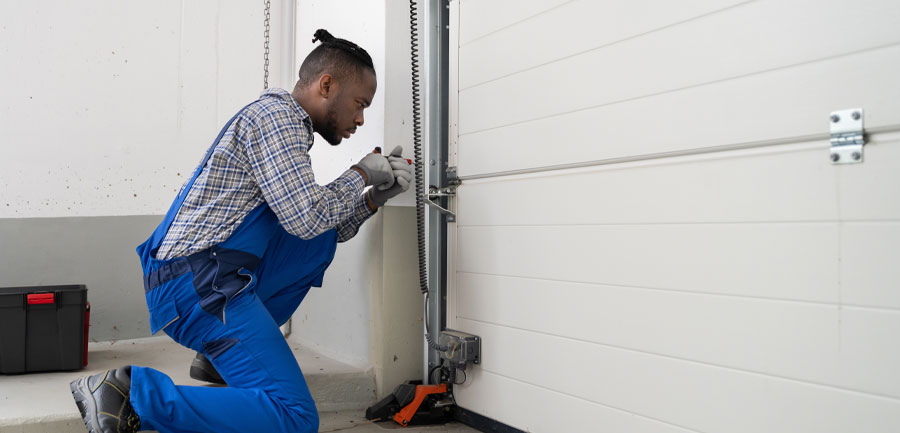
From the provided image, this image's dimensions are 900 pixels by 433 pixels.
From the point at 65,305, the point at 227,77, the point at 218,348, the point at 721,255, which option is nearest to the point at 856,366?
the point at 721,255

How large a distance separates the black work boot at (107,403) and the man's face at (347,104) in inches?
45.9

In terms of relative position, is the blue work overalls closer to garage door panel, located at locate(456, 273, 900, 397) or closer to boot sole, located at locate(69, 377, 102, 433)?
boot sole, located at locate(69, 377, 102, 433)

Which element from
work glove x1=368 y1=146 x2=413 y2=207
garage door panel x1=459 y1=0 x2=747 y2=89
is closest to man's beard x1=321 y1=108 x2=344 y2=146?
work glove x1=368 y1=146 x2=413 y2=207

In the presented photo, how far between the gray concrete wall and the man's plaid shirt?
65.7 inches

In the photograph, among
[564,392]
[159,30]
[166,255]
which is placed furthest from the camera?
[159,30]

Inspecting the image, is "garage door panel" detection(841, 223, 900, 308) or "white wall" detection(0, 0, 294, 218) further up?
"white wall" detection(0, 0, 294, 218)

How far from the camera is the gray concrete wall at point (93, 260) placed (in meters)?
3.33

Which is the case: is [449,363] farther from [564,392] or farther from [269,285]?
[269,285]

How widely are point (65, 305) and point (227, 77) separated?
1.68 meters

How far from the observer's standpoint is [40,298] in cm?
280

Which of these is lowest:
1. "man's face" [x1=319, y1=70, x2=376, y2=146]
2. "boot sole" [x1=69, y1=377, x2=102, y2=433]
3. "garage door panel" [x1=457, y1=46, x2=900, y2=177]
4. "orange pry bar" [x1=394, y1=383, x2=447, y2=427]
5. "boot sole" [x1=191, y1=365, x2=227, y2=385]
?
"orange pry bar" [x1=394, y1=383, x2=447, y2=427]

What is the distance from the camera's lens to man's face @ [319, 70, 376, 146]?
2.49m

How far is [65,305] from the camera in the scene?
287 cm

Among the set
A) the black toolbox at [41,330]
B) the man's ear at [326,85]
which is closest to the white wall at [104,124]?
the black toolbox at [41,330]
